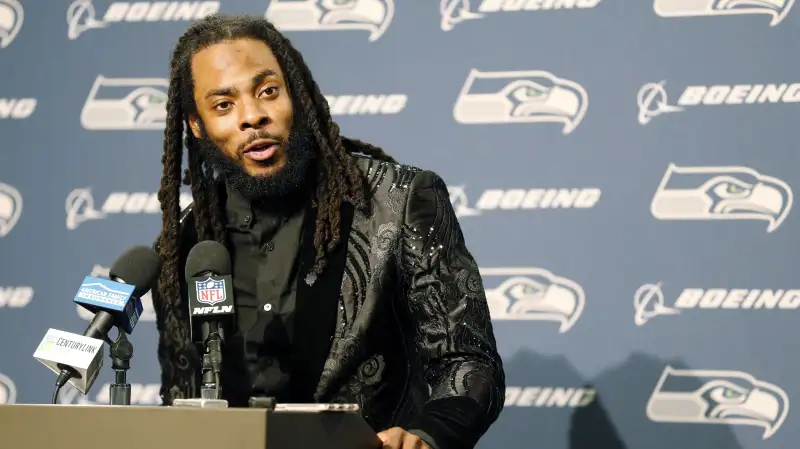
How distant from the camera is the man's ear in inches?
104

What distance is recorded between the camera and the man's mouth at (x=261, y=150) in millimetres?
2482

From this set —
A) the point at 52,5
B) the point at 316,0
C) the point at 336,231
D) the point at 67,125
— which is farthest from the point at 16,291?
the point at 336,231

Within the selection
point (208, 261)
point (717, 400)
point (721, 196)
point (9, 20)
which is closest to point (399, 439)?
point (208, 261)

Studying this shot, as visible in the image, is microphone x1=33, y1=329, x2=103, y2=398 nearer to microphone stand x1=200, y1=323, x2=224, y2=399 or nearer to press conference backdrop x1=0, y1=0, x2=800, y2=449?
microphone stand x1=200, y1=323, x2=224, y2=399

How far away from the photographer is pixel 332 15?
352cm

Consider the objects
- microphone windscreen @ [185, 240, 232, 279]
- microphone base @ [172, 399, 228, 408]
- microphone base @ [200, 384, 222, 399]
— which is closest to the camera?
microphone base @ [172, 399, 228, 408]

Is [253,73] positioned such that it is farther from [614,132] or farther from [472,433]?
[614,132]

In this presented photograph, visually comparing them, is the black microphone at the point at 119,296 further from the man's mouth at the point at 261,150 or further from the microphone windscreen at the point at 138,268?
the man's mouth at the point at 261,150

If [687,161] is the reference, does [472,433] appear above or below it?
below

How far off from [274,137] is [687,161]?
1.38 metres

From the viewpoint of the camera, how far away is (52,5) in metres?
3.75

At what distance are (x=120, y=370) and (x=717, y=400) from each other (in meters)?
1.97

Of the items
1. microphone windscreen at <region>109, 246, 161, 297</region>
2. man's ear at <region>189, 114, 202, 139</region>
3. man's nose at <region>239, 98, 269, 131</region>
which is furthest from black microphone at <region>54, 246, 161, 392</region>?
man's ear at <region>189, 114, 202, 139</region>

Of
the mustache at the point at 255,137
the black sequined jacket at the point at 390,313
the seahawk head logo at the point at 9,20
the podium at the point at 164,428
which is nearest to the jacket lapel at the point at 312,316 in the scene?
the black sequined jacket at the point at 390,313
